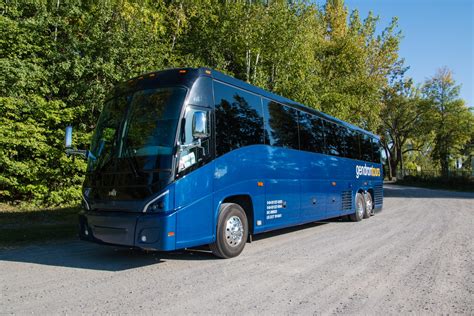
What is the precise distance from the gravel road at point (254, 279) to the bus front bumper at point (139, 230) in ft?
1.68

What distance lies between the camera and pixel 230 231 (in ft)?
23.2

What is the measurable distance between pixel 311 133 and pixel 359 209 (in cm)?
458

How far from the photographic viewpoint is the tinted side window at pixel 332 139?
39.0 feet

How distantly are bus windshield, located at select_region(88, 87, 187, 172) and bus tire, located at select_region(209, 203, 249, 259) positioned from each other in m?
1.61

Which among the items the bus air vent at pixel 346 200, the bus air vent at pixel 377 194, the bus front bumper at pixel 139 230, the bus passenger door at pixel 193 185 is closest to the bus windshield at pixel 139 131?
the bus passenger door at pixel 193 185

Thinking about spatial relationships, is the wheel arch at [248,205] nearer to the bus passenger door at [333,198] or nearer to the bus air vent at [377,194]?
the bus passenger door at [333,198]

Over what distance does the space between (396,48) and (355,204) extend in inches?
1018

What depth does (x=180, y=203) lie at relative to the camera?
5984 millimetres

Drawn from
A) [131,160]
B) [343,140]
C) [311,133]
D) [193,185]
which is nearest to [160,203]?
[193,185]

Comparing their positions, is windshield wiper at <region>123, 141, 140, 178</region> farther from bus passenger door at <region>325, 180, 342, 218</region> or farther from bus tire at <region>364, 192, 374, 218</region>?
bus tire at <region>364, 192, 374, 218</region>

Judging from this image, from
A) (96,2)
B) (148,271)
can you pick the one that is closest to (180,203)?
(148,271)

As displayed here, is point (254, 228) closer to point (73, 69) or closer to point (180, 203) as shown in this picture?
Answer: point (180, 203)

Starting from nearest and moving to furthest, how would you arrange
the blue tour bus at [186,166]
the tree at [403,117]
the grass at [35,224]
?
the blue tour bus at [186,166] < the grass at [35,224] < the tree at [403,117]

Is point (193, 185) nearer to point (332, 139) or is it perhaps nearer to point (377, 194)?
point (332, 139)
